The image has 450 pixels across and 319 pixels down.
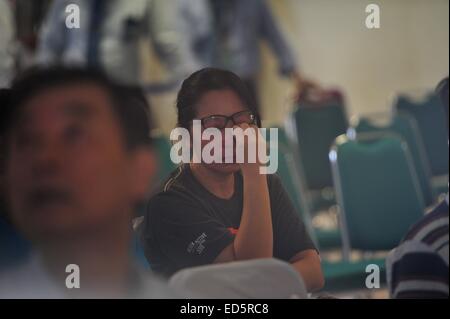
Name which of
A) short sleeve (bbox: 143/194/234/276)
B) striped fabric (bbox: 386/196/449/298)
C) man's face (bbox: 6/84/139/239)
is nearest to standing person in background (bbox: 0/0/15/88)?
man's face (bbox: 6/84/139/239)

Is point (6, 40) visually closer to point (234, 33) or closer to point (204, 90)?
point (204, 90)

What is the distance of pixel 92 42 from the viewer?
2.12m

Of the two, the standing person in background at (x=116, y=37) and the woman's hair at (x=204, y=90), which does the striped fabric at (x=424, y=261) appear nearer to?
the woman's hair at (x=204, y=90)

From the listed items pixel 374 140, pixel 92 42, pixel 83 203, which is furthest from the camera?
pixel 374 140

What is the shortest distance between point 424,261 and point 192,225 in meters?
0.50

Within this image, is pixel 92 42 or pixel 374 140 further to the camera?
pixel 374 140

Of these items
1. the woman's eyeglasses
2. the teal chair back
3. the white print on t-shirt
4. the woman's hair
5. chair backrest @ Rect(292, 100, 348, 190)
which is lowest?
the white print on t-shirt

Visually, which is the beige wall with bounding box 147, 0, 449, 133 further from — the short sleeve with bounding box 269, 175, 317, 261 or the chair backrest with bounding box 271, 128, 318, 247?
the short sleeve with bounding box 269, 175, 317, 261

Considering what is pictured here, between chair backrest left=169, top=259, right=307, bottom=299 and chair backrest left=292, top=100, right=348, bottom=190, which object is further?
chair backrest left=292, top=100, right=348, bottom=190

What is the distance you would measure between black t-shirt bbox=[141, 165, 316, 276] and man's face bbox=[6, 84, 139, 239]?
5.7 inches

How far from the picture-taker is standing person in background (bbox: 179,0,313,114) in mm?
2432
